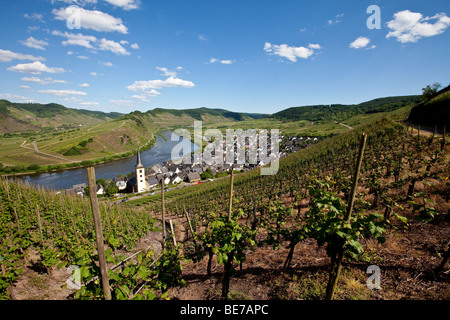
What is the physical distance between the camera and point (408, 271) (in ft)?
17.1

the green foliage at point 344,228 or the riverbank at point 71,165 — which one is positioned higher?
the green foliage at point 344,228

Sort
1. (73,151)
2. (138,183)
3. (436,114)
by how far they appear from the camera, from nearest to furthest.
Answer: (436,114)
(138,183)
(73,151)

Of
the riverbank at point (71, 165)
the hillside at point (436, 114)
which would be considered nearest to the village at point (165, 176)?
the riverbank at point (71, 165)

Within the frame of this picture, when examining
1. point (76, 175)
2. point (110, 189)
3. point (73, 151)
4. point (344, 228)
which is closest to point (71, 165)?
point (76, 175)

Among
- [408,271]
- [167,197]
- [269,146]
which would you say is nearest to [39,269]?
[408,271]

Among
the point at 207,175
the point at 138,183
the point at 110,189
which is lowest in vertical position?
the point at 110,189

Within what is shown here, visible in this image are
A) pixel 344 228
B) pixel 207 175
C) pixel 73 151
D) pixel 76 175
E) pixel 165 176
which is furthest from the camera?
pixel 73 151

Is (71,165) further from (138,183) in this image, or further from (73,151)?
(138,183)

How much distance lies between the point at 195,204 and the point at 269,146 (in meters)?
74.7

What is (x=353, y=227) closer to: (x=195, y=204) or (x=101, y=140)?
(x=195, y=204)

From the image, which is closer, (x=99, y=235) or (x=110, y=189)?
(x=99, y=235)

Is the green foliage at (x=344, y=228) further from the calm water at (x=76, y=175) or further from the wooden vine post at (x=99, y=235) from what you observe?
the calm water at (x=76, y=175)

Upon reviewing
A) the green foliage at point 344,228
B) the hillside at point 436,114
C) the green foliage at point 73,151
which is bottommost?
the green foliage at point 73,151

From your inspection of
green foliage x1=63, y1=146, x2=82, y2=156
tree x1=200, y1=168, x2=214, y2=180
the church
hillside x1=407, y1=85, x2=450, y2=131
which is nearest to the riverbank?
green foliage x1=63, y1=146, x2=82, y2=156
